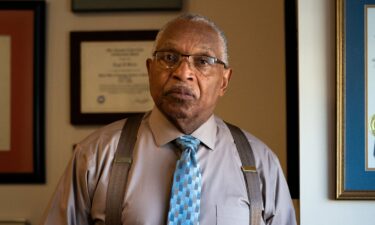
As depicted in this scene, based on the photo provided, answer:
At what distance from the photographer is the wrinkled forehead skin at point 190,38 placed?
90 centimetres

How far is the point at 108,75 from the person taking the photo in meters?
1.45

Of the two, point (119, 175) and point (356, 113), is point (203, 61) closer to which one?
point (119, 175)

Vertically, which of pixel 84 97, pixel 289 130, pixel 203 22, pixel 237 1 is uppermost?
pixel 237 1

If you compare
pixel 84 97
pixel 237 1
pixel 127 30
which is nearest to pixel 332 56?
pixel 237 1

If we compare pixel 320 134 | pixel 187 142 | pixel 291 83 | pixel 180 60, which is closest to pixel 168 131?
pixel 187 142

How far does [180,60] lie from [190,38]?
5cm

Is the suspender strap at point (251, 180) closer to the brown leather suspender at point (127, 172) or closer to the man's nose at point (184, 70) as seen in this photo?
the brown leather suspender at point (127, 172)

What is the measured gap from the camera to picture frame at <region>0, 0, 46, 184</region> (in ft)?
4.75

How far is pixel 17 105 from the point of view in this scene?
1.45 metres

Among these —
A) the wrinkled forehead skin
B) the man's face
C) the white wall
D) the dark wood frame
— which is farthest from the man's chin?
the dark wood frame

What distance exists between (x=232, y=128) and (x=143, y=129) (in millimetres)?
212

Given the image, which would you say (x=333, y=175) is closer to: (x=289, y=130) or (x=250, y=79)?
(x=289, y=130)

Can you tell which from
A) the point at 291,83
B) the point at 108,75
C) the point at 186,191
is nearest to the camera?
the point at 186,191

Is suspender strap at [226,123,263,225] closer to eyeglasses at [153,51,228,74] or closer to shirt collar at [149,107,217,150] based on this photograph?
shirt collar at [149,107,217,150]
